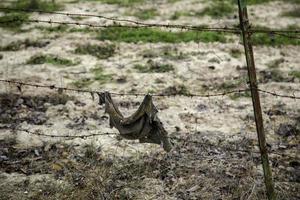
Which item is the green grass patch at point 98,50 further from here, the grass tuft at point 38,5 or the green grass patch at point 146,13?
the grass tuft at point 38,5

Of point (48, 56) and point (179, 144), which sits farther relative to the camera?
point (48, 56)

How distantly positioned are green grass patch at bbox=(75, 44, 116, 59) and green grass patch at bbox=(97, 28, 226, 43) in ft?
2.08

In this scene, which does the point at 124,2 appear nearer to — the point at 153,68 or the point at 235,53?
the point at 235,53

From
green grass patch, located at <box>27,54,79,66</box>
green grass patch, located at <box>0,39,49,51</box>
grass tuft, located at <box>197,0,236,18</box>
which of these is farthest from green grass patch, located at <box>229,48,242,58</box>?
green grass patch, located at <box>0,39,49,51</box>

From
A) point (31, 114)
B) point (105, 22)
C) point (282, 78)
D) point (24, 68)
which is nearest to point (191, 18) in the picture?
point (105, 22)

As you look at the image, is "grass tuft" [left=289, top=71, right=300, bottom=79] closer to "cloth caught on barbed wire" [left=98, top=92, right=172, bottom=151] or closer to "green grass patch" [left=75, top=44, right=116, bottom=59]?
"green grass patch" [left=75, top=44, right=116, bottom=59]

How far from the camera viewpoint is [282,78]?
9086 mm

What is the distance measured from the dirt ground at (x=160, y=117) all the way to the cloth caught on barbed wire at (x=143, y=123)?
36cm

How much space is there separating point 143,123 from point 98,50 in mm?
6171

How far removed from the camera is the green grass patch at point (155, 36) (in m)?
11.3

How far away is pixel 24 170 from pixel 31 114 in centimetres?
190

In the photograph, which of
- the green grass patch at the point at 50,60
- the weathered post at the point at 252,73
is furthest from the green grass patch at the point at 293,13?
the weathered post at the point at 252,73

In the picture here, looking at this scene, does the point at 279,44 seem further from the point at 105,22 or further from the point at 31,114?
the point at 31,114

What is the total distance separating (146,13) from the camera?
13.3 meters
